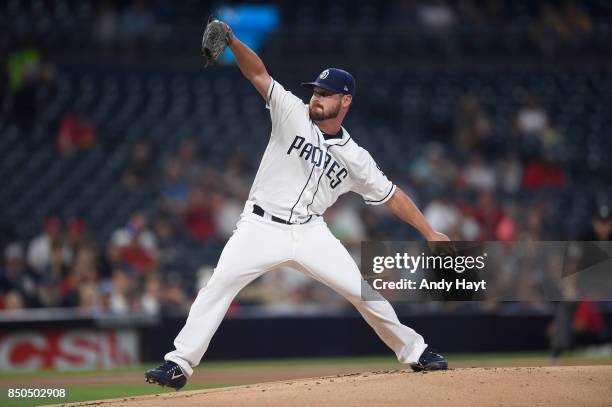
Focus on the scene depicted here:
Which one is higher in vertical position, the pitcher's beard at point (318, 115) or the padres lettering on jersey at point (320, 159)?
the pitcher's beard at point (318, 115)

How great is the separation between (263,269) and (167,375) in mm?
830

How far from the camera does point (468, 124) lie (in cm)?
1514

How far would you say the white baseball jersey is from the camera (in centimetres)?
589

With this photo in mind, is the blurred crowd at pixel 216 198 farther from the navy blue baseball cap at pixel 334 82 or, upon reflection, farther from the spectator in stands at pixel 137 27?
the navy blue baseball cap at pixel 334 82

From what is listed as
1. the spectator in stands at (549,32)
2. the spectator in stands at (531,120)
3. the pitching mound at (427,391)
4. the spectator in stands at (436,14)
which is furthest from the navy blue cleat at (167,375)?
the spectator in stands at (549,32)

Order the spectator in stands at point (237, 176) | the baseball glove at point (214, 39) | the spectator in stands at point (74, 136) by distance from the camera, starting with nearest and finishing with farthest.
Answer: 1. the baseball glove at point (214, 39)
2. the spectator in stands at point (237, 176)
3. the spectator in stands at point (74, 136)

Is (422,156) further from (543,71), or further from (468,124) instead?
(543,71)

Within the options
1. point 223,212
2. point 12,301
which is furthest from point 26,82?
point 12,301

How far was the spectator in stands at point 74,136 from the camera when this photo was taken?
1420cm

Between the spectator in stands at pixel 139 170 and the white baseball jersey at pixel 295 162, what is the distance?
7.79 meters

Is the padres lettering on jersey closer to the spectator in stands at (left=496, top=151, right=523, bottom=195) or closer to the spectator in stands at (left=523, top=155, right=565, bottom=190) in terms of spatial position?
the spectator in stands at (left=496, top=151, right=523, bottom=195)

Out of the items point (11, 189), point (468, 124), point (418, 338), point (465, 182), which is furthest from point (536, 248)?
point (11, 189)

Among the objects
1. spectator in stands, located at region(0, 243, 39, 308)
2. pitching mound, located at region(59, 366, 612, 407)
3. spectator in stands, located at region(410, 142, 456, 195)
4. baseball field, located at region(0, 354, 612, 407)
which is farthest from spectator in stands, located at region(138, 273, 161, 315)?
pitching mound, located at region(59, 366, 612, 407)

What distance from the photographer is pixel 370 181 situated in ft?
20.3
